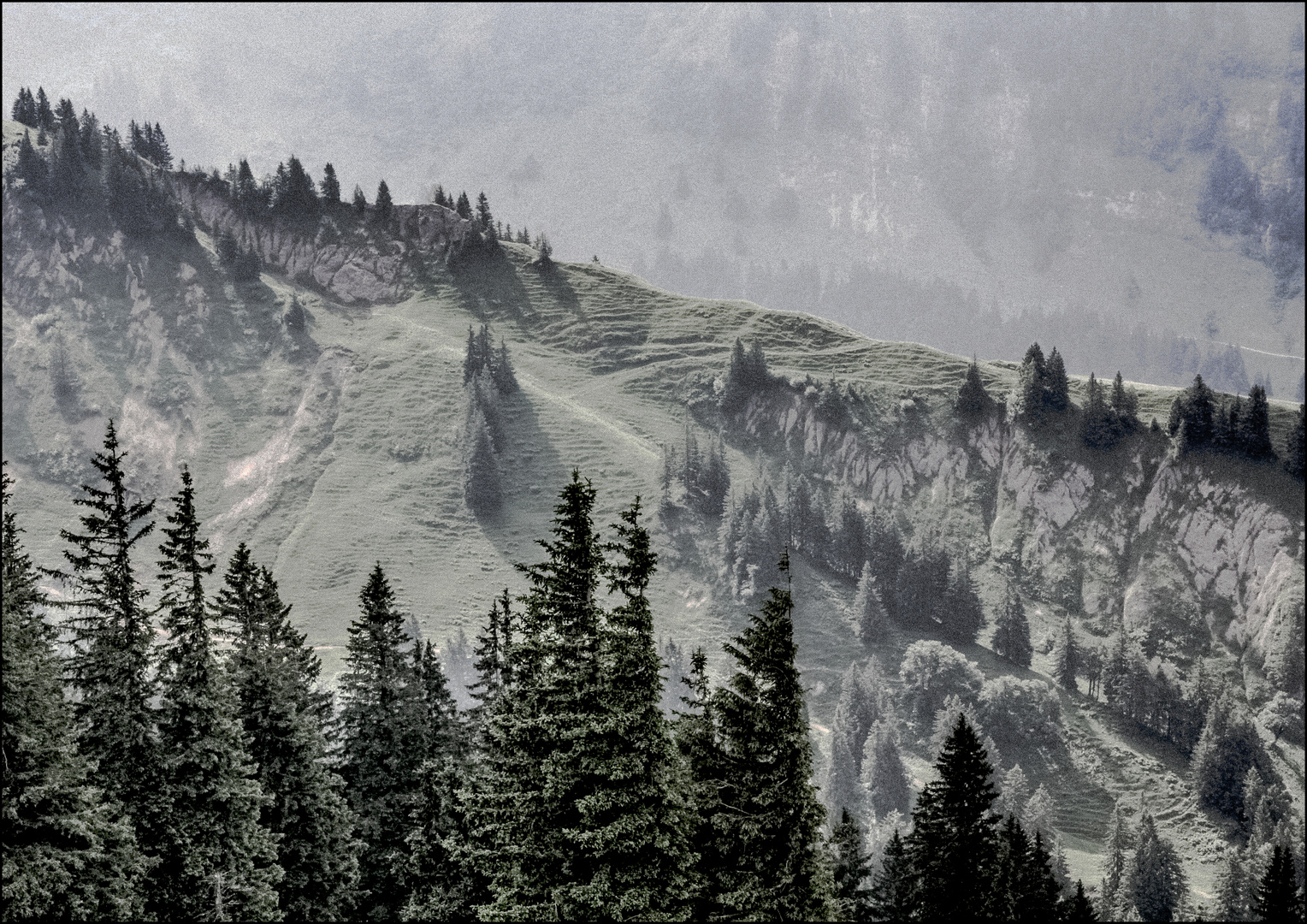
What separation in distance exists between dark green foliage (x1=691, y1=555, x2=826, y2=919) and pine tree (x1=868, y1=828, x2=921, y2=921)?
60.1ft

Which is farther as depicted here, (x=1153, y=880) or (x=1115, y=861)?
(x=1115, y=861)

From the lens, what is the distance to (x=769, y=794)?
111 feet

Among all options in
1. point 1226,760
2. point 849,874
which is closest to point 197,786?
point 849,874

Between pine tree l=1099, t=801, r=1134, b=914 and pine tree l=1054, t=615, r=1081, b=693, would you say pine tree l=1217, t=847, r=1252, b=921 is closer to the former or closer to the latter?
pine tree l=1099, t=801, r=1134, b=914

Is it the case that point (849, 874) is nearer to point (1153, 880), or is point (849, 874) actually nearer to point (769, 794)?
point (769, 794)

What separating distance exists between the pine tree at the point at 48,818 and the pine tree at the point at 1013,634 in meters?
159

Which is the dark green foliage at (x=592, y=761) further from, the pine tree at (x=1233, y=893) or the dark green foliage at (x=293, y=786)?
the pine tree at (x=1233, y=893)

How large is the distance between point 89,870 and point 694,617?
153m

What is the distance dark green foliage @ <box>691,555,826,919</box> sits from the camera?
1332 inches

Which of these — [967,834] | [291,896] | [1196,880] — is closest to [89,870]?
[291,896]

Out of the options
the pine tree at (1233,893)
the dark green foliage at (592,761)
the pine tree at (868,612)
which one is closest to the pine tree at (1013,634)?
the pine tree at (868,612)

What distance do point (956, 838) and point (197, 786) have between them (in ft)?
104

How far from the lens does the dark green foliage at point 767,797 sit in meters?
33.8

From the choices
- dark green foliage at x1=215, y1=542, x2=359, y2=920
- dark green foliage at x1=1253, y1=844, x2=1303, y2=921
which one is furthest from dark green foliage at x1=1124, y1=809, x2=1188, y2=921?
dark green foliage at x1=215, y1=542, x2=359, y2=920
